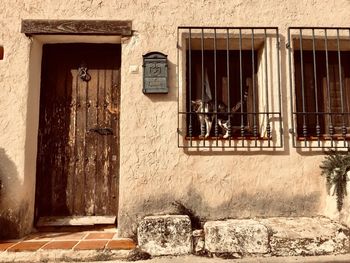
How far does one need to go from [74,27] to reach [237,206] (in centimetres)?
284

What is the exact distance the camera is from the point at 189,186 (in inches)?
141

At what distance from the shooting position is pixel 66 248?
9.95ft

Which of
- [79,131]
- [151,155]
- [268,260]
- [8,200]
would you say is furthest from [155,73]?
[268,260]

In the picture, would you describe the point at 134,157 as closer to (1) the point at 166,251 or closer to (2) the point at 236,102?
(1) the point at 166,251

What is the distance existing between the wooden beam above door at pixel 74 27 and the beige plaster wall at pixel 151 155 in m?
0.09

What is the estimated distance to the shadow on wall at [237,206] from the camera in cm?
354

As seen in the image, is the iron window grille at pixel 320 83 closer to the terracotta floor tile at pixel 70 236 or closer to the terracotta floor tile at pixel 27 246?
the terracotta floor tile at pixel 70 236

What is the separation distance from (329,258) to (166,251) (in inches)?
59.6

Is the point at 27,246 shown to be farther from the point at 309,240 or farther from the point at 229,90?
the point at 229,90

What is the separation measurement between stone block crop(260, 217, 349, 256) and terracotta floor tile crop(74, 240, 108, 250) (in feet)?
5.46

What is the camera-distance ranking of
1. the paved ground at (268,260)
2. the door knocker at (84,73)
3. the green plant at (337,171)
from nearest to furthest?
the paved ground at (268,260) < the green plant at (337,171) < the door knocker at (84,73)

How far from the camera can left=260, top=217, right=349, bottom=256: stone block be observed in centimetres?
296

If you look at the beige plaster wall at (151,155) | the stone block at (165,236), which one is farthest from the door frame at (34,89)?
the stone block at (165,236)

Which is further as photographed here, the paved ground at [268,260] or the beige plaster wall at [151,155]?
the beige plaster wall at [151,155]
